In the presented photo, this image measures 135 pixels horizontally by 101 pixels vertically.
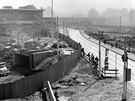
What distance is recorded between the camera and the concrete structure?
341 ft

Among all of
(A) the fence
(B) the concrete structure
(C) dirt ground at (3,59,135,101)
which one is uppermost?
(B) the concrete structure

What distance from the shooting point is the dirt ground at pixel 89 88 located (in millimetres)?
19594

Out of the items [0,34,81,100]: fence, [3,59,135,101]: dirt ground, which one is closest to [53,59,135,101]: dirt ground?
[3,59,135,101]: dirt ground

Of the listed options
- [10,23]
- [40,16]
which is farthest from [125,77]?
[40,16]

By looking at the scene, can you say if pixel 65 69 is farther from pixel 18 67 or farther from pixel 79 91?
pixel 18 67

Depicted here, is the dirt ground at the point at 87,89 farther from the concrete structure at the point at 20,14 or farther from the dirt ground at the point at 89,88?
the concrete structure at the point at 20,14

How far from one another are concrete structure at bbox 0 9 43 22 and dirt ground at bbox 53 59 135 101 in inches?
3123

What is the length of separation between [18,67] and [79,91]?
2132 cm

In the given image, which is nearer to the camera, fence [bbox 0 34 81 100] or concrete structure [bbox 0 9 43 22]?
fence [bbox 0 34 81 100]

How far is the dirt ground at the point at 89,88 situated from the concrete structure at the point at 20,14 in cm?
7934

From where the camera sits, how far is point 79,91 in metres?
21.7

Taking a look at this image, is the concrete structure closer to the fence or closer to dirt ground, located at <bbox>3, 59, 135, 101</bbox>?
the fence

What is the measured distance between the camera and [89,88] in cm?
2255

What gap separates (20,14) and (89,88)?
3471 inches
